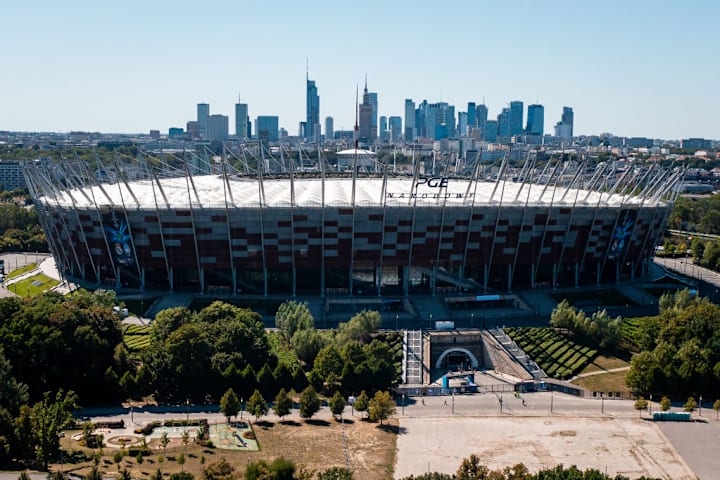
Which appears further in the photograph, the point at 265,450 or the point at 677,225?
the point at 677,225

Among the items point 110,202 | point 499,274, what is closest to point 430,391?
point 499,274

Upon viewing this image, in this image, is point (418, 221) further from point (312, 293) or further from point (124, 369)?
point (124, 369)

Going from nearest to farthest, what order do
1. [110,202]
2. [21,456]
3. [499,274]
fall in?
[21,456] < [110,202] < [499,274]

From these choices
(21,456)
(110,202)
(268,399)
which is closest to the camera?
(21,456)

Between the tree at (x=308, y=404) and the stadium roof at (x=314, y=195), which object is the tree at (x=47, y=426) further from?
the stadium roof at (x=314, y=195)

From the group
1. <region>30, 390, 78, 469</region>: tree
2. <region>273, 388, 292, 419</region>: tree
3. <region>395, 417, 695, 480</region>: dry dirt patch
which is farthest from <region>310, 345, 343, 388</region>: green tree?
<region>30, 390, 78, 469</region>: tree

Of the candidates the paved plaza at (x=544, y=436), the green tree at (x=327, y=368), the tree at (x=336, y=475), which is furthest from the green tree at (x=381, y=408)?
the tree at (x=336, y=475)

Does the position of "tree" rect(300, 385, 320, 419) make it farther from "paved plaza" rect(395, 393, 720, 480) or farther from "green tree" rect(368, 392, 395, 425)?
"paved plaza" rect(395, 393, 720, 480)
